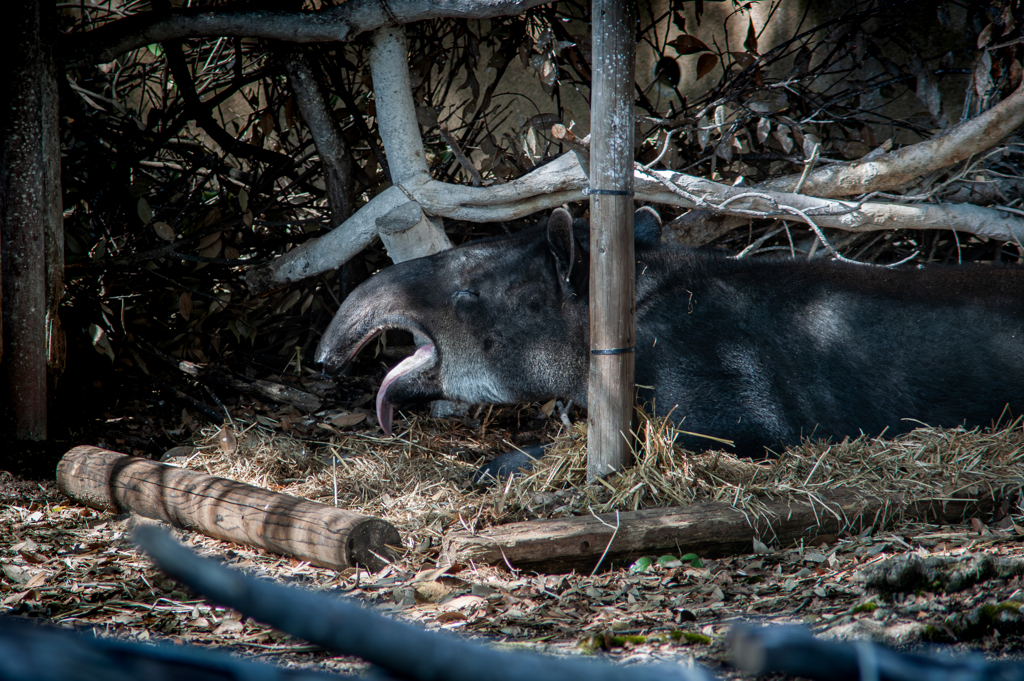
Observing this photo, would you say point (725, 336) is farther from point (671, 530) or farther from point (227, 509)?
point (227, 509)

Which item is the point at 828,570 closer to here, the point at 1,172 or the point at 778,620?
the point at 778,620

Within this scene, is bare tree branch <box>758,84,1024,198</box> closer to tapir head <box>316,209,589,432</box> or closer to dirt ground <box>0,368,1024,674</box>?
tapir head <box>316,209,589,432</box>

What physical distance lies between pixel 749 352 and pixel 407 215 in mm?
2241

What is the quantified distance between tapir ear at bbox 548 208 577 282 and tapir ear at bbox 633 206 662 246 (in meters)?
0.54

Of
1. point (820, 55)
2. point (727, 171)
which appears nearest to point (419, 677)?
point (727, 171)

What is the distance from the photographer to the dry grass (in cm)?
336

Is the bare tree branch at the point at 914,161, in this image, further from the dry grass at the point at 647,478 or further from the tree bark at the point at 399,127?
the tree bark at the point at 399,127

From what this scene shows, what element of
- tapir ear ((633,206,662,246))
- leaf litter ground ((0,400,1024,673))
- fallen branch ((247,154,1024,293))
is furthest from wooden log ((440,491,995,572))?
fallen branch ((247,154,1024,293))

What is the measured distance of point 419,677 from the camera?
2.24 feet

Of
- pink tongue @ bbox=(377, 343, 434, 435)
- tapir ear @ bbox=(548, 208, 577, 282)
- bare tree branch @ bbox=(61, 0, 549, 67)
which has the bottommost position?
pink tongue @ bbox=(377, 343, 434, 435)

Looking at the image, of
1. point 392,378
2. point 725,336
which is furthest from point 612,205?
point 392,378

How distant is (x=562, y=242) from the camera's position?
14.0 ft

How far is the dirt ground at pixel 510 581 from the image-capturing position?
229 cm

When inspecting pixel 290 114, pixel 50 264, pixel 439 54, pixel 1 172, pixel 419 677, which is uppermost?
pixel 439 54
